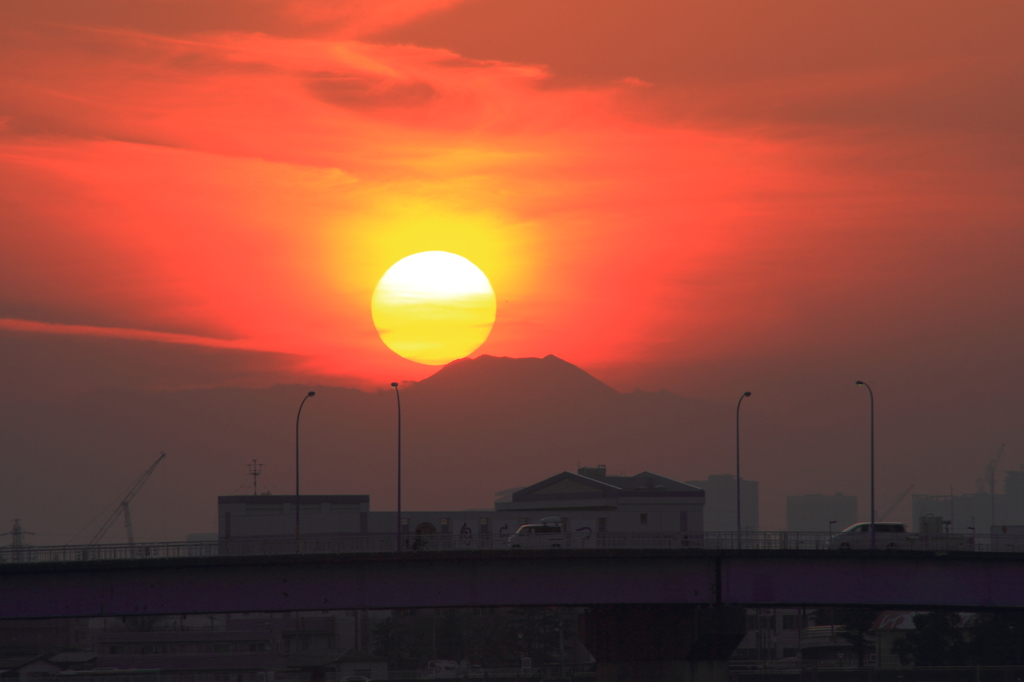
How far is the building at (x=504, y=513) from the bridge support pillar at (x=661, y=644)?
164 ft

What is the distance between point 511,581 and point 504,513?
2760 inches

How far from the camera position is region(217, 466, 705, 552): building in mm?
143750

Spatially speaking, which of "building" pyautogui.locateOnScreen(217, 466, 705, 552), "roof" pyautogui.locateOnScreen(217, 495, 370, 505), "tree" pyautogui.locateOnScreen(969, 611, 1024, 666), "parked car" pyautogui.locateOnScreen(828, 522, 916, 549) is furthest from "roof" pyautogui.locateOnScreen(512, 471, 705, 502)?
"parked car" pyautogui.locateOnScreen(828, 522, 916, 549)

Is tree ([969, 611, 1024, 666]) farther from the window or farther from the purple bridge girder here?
the window

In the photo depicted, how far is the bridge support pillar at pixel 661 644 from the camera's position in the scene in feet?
269

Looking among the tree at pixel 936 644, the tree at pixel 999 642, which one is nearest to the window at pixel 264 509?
the tree at pixel 936 644

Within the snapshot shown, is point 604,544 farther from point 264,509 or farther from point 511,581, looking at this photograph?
point 264,509

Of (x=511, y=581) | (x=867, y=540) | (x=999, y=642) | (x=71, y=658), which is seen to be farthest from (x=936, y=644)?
(x=71, y=658)

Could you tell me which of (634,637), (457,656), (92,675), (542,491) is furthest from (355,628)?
(634,637)

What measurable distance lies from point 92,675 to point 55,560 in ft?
208

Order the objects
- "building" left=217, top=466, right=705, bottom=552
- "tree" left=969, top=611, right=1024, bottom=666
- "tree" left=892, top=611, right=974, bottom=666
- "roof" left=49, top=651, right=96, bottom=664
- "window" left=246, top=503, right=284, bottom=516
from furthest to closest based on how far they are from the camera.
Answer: "roof" left=49, top=651, right=96, bottom=664 < "window" left=246, top=503, right=284, bottom=516 < "tree" left=892, top=611, right=974, bottom=666 < "building" left=217, top=466, right=705, bottom=552 < "tree" left=969, top=611, right=1024, bottom=666

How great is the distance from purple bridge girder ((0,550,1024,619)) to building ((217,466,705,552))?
53768 mm

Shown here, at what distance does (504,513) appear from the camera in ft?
489

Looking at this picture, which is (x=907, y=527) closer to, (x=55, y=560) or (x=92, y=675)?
(x=55, y=560)
